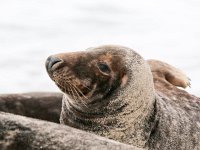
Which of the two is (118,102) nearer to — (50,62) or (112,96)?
(112,96)

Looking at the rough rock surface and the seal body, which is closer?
the rough rock surface

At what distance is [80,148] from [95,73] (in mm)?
3087

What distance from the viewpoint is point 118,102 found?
227 inches

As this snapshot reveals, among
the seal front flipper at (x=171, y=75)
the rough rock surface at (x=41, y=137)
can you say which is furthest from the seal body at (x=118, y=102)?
the rough rock surface at (x=41, y=137)

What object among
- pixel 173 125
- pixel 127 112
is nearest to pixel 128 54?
pixel 127 112

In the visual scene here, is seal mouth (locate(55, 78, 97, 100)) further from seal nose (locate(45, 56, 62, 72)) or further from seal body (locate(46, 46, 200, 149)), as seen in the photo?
seal nose (locate(45, 56, 62, 72))

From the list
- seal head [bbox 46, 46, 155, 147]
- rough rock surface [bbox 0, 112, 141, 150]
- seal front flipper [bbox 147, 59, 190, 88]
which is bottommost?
seal front flipper [bbox 147, 59, 190, 88]

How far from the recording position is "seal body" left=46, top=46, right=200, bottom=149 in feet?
17.9

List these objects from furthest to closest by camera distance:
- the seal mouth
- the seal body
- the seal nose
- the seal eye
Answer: the seal eye, the seal body, the seal mouth, the seal nose

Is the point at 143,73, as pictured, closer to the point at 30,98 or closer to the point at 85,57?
the point at 85,57

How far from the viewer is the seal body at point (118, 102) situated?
5469mm

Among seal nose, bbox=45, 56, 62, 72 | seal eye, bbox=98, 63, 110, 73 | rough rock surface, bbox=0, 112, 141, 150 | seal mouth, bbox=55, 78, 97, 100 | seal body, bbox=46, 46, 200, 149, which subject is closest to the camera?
rough rock surface, bbox=0, 112, 141, 150

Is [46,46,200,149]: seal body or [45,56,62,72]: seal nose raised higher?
[45,56,62,72]: seal nose

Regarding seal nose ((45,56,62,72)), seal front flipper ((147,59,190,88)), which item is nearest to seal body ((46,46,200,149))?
seal nose ((45,56,62,72))
